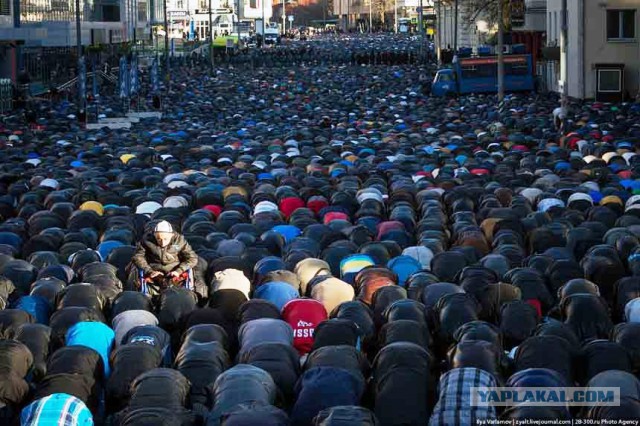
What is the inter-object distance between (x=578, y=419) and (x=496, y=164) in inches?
803

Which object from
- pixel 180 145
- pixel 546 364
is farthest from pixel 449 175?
pixel 546 364

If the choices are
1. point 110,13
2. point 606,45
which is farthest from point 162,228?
point 110,13

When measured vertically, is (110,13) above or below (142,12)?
below

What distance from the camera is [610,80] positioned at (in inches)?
2067

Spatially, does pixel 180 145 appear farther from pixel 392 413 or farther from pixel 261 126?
pixel 392 413

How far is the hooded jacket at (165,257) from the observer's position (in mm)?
16266

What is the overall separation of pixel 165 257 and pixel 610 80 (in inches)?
1532

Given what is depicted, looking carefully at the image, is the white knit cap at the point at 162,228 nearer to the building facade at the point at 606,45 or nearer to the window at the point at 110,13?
the building facade at the point at 606,45

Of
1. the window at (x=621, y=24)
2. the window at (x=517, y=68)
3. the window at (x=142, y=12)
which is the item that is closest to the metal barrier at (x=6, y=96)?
the window at (x=517, y=68)

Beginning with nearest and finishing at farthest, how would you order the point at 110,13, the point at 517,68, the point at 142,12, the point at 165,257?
the point at 165,257 < the point at 517,68 < the point at 110,13 < the point at 142,12

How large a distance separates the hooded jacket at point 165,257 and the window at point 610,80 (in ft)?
127

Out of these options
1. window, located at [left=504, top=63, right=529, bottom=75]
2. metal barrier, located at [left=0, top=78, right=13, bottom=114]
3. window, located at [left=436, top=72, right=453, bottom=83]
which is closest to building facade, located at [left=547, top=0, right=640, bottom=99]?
window, located at [left=504, top=63, right=529, bottom=75]

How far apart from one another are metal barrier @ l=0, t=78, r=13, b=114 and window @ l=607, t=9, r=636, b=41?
77.7ft

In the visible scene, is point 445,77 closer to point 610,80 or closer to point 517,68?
point 517,68
